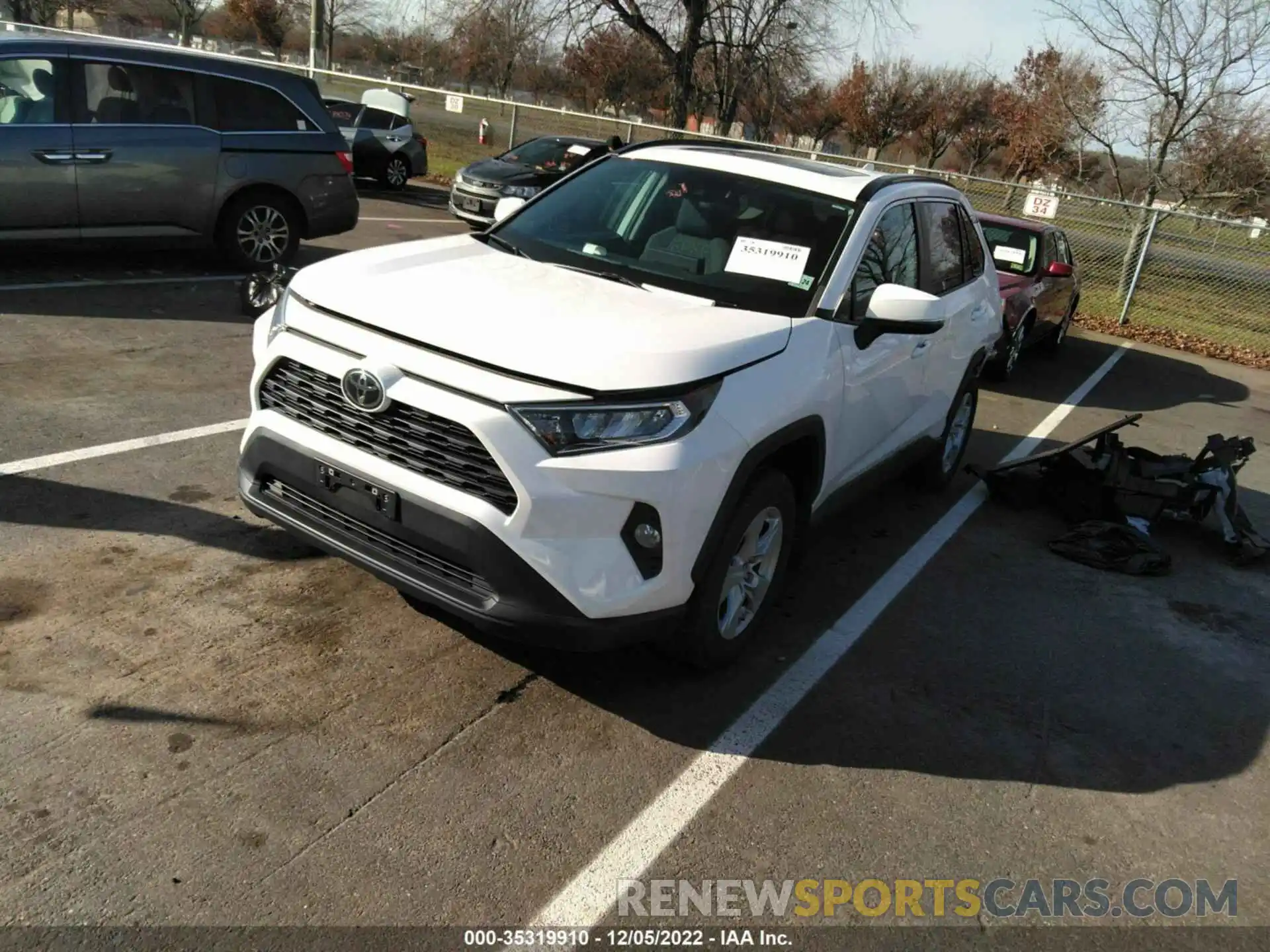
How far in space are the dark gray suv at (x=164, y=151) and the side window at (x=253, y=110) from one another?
0.04 ft

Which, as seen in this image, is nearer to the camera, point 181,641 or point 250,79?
point 181,641

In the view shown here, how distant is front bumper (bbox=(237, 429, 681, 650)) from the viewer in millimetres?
3100

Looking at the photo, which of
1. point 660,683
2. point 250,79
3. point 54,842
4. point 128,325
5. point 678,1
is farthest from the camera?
point 678,1

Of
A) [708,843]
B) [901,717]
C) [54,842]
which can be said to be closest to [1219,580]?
[901,717]

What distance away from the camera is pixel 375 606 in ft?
13.2

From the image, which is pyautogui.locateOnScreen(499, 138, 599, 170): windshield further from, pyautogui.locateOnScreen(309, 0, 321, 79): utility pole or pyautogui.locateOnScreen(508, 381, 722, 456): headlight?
pyautogui.locateOnScreen(508, 381, 722, 456): headlight

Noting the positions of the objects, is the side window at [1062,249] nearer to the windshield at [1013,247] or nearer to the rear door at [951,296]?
the windshield at [1013,247]

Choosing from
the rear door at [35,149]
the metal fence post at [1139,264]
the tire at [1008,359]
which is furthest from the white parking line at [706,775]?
the metal fence post at [1139,264]

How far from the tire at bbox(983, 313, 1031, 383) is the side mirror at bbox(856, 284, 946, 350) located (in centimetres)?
600

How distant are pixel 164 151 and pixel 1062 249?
31.0ft

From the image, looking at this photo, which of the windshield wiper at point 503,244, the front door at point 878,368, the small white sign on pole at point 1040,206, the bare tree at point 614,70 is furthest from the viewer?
the bare tree at point 614,70

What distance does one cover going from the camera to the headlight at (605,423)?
3072mm

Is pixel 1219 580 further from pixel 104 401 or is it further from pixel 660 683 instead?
pixel 104 401

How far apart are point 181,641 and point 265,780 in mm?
843
